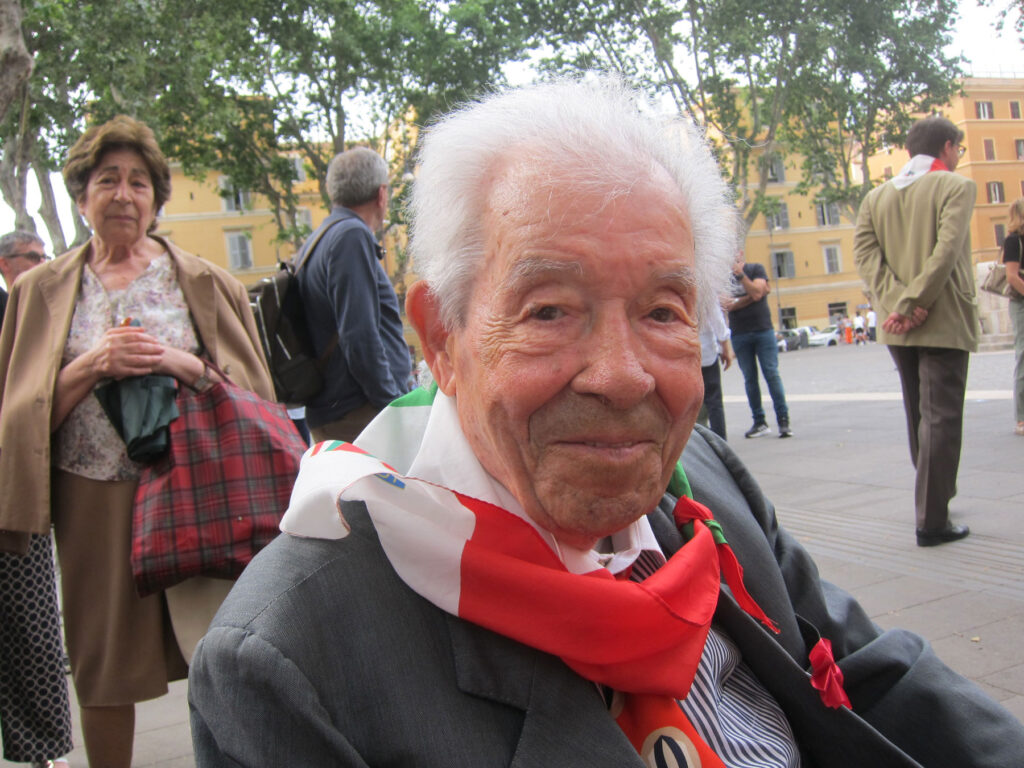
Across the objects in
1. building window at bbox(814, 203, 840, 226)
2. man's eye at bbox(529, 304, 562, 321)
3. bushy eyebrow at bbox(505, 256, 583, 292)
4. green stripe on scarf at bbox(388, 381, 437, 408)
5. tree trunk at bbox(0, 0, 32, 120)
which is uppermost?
building window at bbox(814, 203, 840, 226)

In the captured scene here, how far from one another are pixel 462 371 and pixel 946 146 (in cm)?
477

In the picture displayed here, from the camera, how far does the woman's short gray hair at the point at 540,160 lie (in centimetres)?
141

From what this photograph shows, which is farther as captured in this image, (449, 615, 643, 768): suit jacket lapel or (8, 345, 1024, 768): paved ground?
(8, 345, 1024, 768): paved ground

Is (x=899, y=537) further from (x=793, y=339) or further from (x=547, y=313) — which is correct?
(x=793, y=339)

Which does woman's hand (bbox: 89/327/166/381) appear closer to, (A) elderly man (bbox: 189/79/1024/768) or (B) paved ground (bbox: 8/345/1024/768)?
(A) elderly man (bbox: 189/79/1024/768)

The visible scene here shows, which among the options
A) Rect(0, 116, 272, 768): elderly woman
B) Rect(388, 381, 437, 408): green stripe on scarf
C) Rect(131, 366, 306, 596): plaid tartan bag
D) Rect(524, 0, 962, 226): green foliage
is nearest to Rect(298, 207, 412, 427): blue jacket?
Rect(0, 116, 272, 768): elderly woman

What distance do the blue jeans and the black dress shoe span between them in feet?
13.4

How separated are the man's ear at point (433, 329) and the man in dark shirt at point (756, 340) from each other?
762 cm

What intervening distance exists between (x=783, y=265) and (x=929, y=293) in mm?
54875

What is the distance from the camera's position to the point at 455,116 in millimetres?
1606

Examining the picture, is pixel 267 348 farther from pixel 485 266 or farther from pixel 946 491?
pixel 946 491

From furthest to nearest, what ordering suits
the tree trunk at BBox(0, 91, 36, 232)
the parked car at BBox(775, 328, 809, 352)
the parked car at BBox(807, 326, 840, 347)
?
the parked car at BBox(807, 326, 840, 347) < the parked car at BBox(775, 328, 809, 352) < the tree trunk at BBox(0, 91, 36, 232)

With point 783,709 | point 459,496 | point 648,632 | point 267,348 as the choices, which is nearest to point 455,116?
point 459,496

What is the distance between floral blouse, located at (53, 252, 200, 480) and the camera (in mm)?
2740
